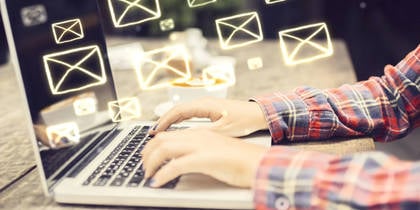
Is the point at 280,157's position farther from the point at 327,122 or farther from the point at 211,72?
the point at 211,72

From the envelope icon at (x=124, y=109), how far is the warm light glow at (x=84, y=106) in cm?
4

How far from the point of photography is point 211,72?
4.93 feet

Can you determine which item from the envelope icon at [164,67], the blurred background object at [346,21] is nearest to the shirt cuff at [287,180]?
the envelope icon at [164,67]

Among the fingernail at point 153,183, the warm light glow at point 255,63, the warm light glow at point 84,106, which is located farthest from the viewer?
the warm light glow at point 255,63

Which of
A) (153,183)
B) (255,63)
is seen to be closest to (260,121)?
(153,183)

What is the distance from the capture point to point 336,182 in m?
0.64

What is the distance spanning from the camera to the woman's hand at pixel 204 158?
701mm

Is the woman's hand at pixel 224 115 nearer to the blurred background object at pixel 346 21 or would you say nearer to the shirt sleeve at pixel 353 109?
the shirt sleeve at pixel 353 109

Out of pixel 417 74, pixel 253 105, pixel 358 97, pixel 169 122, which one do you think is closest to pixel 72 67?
pixel 169 122

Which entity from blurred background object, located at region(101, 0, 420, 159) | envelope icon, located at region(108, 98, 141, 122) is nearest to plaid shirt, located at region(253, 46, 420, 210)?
envelope icon, located at region(108, 98, 141, 122)

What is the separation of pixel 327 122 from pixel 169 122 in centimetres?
31

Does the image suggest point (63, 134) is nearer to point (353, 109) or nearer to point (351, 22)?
point (353, 109)

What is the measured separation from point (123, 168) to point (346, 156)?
1.21ft

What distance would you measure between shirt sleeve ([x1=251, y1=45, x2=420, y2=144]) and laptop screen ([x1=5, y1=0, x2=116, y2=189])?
0.37 meters
